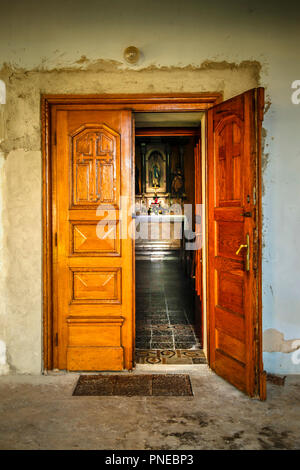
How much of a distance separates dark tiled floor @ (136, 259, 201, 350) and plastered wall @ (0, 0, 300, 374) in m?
1.25

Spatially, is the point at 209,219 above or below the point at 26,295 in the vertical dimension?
above

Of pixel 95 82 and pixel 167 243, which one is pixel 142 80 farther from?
pixel 167 243

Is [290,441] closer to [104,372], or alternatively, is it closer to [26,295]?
[104,372]

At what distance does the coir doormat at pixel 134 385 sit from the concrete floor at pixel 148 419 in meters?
0.08

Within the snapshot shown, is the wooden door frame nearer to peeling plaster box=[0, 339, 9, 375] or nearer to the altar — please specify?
peeling plaster box=[0, 339, 9, 375]

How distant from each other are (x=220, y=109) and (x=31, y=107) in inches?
65.6

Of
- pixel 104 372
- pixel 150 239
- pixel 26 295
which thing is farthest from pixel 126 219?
pixel 150 239

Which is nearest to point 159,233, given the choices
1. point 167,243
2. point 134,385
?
point 167,243

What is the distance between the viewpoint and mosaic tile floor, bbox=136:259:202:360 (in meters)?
4.23

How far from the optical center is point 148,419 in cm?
256

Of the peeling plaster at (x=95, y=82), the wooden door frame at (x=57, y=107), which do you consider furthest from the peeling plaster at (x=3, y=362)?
the peeling plaster at (x=95, y=82)

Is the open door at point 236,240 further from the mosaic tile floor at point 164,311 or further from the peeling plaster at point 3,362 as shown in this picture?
the peeling plaster at point 3,362

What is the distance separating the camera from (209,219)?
11.2ft

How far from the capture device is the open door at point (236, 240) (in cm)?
285
